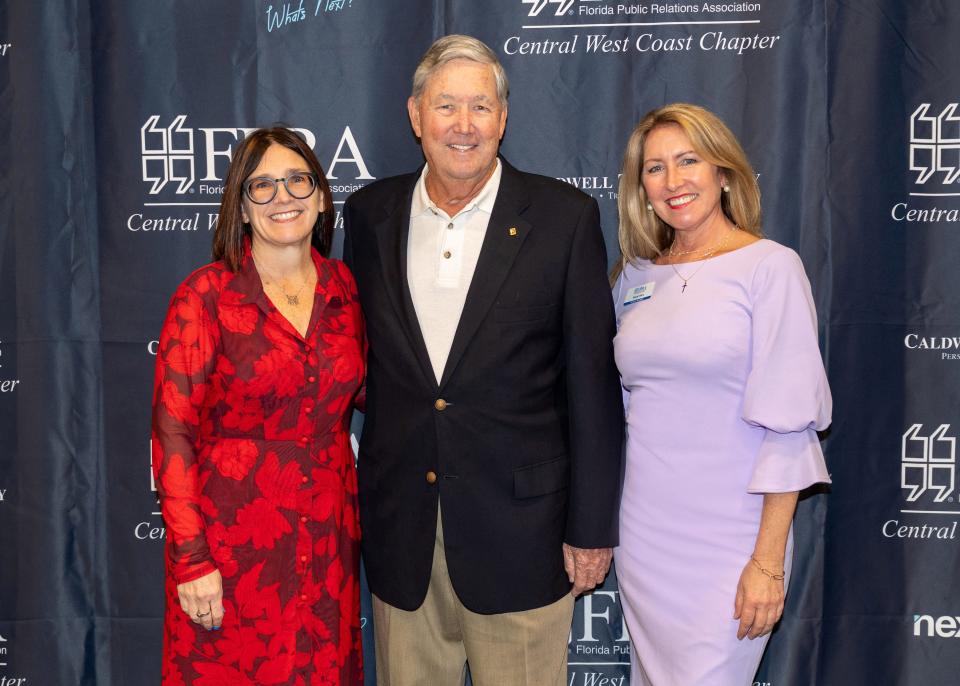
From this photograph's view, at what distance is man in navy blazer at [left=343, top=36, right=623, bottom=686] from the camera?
2.05m

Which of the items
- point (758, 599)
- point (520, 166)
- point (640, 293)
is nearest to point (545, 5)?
point (520, 166)

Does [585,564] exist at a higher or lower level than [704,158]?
lower

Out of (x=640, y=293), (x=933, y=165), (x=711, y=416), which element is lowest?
(x=711, y=416)

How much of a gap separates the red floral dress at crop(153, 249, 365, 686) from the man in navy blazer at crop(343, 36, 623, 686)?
16 centimetres

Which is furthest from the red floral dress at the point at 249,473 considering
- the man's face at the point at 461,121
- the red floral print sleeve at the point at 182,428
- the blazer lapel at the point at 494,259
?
the man's face at the point at 461,121

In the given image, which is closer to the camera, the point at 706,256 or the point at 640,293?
the point at 706,256

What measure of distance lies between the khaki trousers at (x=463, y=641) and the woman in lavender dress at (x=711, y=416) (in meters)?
0.23

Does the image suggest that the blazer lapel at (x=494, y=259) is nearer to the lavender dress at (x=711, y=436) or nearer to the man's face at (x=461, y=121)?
the man's face at (x=461, y=121)

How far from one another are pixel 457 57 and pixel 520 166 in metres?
0.64

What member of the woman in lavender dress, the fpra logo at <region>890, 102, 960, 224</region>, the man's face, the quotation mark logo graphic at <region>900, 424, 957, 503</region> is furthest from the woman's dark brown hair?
the quotation mark logo graphic at <region>900, 424, 957, 503</region>

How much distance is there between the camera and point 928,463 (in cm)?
275

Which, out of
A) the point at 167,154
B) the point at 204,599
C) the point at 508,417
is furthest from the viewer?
the point at 167,154

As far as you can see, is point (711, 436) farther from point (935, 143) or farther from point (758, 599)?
point (935, 143)

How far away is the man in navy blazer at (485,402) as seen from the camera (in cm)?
205
